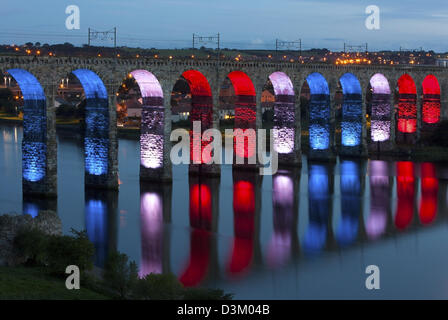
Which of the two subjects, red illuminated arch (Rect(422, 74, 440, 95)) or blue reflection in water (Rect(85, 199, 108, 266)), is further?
red illuminated arch (Rect(422, 74, 440, 95))

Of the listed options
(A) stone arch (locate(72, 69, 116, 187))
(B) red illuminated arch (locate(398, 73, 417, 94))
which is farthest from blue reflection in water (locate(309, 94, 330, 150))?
(A) stone arch (locate(72, 69, 116, 187))

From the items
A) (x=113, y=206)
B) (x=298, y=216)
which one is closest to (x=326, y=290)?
(x=298, y=216)

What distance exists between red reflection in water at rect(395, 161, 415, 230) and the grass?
703 inches

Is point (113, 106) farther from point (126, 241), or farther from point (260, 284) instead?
point (260, 284)

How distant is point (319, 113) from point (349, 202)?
1556cm

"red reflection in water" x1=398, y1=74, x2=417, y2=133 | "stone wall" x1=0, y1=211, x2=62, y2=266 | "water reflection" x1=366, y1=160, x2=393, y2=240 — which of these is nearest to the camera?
"stone wall" x1=0, y1=211, x2=62, y2=266

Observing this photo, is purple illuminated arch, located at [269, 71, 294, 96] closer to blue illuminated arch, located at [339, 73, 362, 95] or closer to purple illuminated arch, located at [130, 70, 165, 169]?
blue illuminated arch, located at [339, 73, 362, 95]

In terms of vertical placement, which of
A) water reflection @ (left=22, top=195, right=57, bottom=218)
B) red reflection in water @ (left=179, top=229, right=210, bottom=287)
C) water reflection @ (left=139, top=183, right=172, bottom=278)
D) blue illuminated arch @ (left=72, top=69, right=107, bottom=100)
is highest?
blue illuminated arch @ (left=72, top=69, right=107, bottom=100)

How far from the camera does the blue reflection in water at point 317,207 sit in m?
32.4

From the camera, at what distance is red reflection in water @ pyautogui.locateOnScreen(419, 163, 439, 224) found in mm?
38375

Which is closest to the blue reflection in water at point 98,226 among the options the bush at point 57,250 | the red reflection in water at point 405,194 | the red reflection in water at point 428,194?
the bush at point 57,250

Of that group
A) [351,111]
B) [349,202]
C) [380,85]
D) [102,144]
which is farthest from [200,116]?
[380,85]

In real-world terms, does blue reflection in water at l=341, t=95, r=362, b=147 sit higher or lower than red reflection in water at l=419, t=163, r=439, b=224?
higher

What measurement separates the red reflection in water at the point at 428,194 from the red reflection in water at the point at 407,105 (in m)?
11.2
